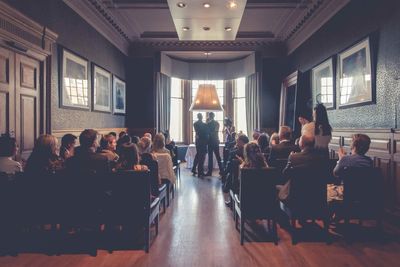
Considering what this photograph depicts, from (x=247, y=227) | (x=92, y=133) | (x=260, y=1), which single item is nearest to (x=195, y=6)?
(x=260, y=1)

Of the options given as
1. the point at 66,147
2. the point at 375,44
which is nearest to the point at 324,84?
the point at 375,44

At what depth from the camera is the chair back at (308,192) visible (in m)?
3.29

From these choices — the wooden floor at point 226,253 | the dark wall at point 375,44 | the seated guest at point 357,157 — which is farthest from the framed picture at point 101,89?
the seated guest at point 357,157

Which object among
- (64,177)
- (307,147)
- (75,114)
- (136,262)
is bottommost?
(136,262)

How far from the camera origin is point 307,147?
3604 mm

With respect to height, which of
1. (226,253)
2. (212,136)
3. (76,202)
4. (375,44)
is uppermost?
(375,44)

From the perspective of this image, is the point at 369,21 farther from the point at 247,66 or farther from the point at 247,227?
the point at 247,66

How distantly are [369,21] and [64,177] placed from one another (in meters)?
4.52

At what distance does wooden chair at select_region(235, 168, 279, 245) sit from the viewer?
3348mm

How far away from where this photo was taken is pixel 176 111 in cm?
1184

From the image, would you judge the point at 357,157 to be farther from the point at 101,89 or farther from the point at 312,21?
the point at 101,89

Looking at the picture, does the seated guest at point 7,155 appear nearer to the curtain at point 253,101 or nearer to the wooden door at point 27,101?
the wooden door at point 27,101

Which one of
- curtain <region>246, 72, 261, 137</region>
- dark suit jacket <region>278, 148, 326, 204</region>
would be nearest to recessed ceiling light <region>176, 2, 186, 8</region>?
dark suit jacket <region>278, 148, 326, 204</region>

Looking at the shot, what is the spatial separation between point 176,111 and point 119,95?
353cm
